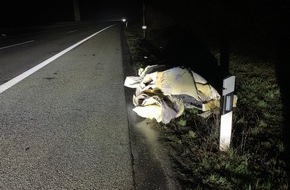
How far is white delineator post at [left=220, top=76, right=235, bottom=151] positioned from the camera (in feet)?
9.67

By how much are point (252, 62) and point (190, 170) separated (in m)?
5.66

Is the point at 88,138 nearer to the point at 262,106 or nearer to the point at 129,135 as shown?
the point at 129,135

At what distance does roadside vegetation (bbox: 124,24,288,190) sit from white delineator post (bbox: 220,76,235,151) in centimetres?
13

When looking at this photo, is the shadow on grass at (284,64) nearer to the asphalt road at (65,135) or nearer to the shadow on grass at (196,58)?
the shadow on grass at (196,58)

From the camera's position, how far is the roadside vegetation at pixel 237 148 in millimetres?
2779

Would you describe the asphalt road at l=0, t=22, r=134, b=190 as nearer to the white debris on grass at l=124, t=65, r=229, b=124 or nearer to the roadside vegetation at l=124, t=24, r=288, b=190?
the white debris on grass at l=124, t=65, r=229, b=124

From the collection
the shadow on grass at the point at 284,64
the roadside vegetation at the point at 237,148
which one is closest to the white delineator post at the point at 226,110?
the roadside vegetation at the point at 237,148

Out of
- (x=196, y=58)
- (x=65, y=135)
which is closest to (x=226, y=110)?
(x=65, y=135)

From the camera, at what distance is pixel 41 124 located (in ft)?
13.5

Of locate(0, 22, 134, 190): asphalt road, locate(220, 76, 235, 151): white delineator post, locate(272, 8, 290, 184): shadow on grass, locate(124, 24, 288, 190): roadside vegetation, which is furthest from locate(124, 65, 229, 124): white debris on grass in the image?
locate(272, 8, 290, 184): shadow on grass

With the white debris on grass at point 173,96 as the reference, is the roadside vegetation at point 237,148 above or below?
below

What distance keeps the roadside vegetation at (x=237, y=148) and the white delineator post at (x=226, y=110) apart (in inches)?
5.0

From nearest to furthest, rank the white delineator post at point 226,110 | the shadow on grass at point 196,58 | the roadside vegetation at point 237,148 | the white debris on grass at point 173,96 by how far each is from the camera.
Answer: the roadside vegetation at point 237,148 → the white delineator post at point 226,110 → the white debris on grass at point 173,96 → the shadow on grass at point 196,58

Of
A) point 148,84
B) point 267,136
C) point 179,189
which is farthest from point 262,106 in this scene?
point 179,189
